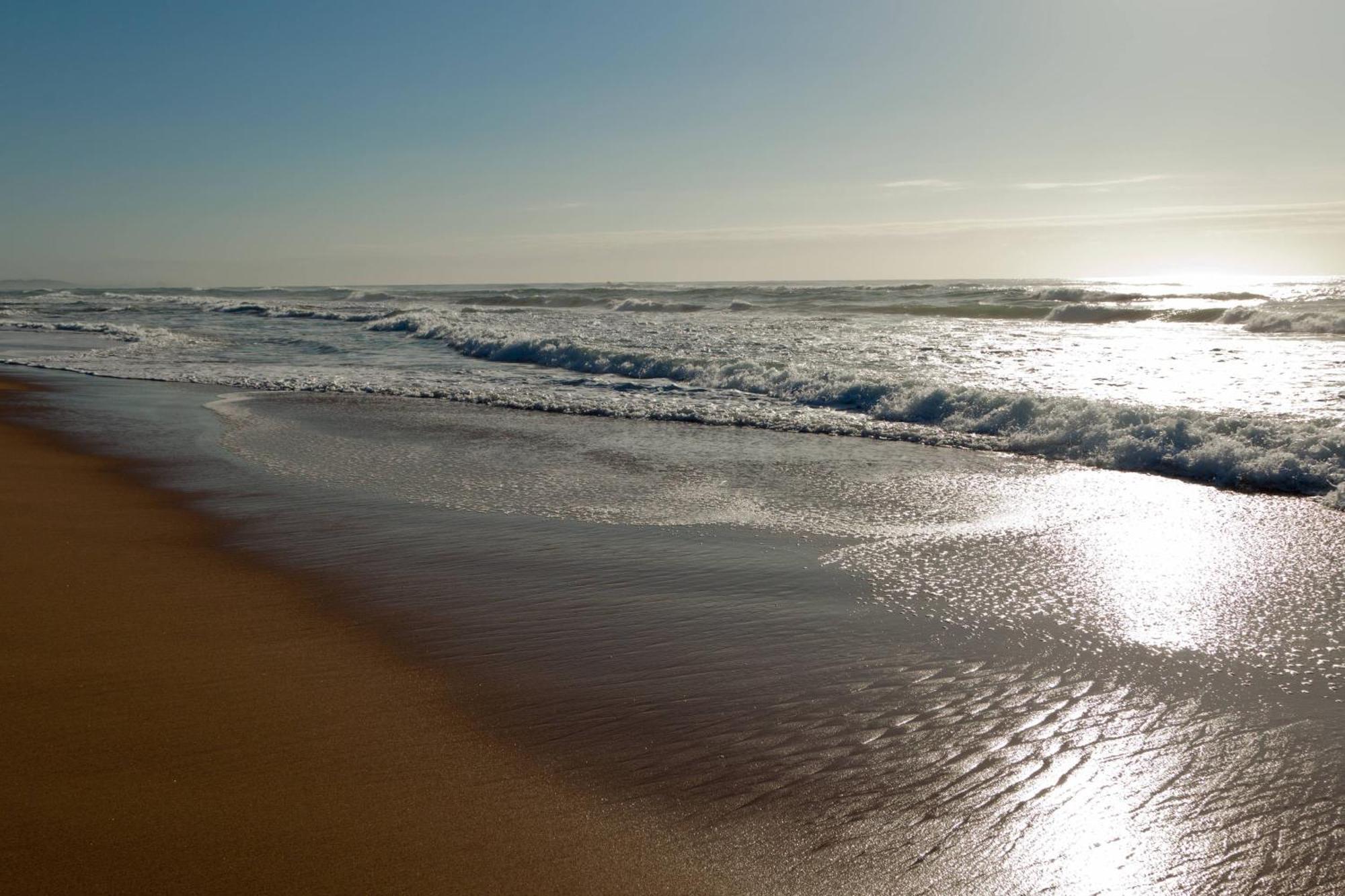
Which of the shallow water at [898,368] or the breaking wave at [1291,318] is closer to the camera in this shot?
the shallow water at [898,368]

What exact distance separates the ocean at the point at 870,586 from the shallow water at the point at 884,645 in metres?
0.02

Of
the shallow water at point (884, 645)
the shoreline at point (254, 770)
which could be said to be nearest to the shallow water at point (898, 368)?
the shallow water at point (884, 645)

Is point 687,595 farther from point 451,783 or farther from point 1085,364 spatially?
point 1085,364

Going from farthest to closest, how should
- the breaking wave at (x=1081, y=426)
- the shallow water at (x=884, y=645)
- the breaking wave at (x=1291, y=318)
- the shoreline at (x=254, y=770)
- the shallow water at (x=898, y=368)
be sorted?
the breaking wave at (x=1291, y=318) < the shallow water at (x=898, y=368) < the breaking wave at (x=1081, y=426) < the shallow water at (x=884, y=645) < the shoreline at (x=254, y=770)

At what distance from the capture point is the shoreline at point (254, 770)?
8.50 ft

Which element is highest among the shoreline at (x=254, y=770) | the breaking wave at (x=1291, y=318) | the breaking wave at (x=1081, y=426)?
the breaking wave at (x=1291, y=318)

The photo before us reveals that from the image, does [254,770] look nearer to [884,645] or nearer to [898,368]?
[884,645]

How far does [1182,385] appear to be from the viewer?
12.2 meters

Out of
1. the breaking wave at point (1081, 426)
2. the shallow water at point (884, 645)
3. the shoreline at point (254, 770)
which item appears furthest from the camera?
the breaking wave at point (1081, 426)

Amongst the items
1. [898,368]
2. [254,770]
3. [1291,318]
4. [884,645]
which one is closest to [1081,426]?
[898,368]

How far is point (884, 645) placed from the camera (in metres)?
4.30

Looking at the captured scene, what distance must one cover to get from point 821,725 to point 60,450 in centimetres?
839

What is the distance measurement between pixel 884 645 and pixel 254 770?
8.61 ft

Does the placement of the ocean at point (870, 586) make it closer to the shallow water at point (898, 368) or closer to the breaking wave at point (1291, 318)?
the shallow water at point (898, 368)
